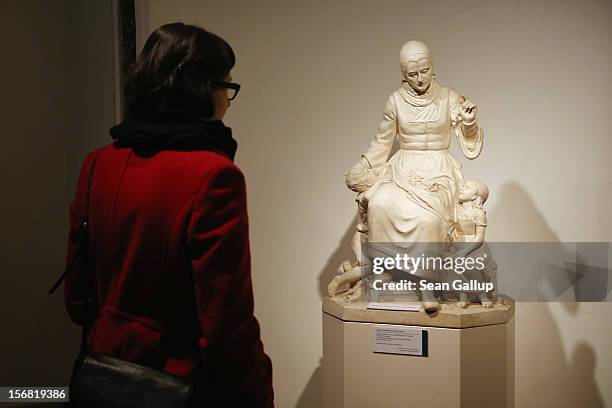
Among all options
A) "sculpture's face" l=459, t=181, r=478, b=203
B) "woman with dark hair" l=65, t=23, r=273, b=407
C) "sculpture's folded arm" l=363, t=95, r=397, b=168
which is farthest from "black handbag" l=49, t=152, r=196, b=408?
"sculpture's folded arm" l=363, t=95, r=397, b=168

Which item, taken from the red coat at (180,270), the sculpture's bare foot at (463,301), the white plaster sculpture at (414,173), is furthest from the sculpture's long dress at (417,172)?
the red coat at (180,270)

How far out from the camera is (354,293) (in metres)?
3.39

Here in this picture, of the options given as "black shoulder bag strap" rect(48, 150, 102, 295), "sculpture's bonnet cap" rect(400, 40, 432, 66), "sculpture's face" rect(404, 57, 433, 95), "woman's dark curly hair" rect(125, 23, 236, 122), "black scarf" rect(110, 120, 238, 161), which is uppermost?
"sculpture's bonnet cap" rect(400, 40, 432, 66)

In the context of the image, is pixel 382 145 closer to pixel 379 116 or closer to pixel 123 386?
pixel 379 116

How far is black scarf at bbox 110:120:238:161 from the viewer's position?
5.50ft

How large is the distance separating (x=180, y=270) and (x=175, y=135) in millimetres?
293

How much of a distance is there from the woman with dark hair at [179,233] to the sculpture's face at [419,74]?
1724 millimetres

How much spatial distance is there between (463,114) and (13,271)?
2.15 meters

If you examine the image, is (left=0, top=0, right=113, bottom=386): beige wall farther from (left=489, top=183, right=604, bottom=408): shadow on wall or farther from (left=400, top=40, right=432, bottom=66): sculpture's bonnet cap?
(left=489, top=183, right=604, bottom=408): shadow on wall

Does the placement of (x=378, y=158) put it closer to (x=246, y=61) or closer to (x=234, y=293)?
(x=246, y=61)

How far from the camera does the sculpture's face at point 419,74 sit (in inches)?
132

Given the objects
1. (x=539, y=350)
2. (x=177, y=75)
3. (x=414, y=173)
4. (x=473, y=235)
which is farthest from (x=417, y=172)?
(x=177, y=75)

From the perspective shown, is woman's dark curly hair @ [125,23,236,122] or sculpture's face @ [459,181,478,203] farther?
sculpture's face @ [459,181,478,203]

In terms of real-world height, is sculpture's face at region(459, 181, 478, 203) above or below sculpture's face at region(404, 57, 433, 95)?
below
